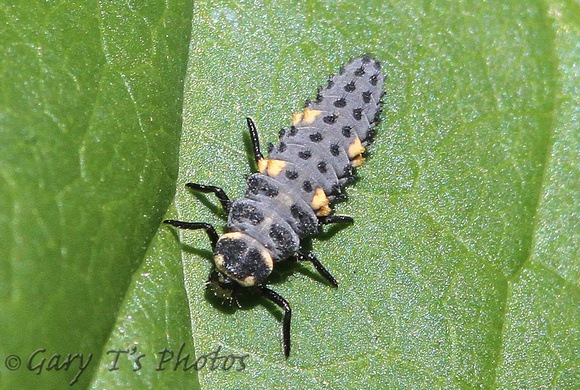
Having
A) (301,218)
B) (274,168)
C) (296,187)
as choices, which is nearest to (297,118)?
(274,168)

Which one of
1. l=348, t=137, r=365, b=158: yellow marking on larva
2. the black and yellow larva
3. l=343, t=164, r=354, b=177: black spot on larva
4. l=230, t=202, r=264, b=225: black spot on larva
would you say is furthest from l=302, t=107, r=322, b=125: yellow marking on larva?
l=230, t=202, r=264, b=225: black spot on larva

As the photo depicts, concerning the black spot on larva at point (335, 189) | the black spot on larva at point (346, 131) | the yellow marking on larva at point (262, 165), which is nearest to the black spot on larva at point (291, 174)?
the yellow marking on larva at point (262, 165)

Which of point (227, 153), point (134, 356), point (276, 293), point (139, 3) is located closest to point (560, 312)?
point (276, 293)

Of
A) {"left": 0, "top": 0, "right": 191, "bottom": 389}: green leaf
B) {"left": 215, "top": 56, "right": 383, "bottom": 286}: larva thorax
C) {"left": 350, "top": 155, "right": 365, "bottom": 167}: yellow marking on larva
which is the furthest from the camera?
{"left": 350, "top": 155, "right": 365, "bottom": 167}: yellow marking on larva

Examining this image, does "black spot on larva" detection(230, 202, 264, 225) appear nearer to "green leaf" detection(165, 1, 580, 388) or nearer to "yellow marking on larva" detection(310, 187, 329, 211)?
"green leaf" detection(165, 1, 580, 388)

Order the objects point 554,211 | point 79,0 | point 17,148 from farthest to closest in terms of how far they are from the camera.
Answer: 1. point 554,211
2. point 79,0
3. point 17,148

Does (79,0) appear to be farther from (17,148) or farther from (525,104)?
(525,104)

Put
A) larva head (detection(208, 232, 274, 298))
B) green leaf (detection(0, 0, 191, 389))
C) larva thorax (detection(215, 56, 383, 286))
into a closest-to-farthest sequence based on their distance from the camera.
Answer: green leaf (detection(0, 0, 191, 389))
larva head (detection(208, 232, 274, 298))
larva thorax (detection(215, 56, 383, 286))

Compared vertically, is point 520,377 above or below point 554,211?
below

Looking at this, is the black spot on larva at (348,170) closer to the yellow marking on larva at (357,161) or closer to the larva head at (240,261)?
the yellow marking on larva at (357,161)
